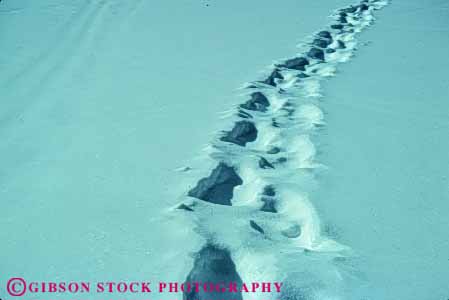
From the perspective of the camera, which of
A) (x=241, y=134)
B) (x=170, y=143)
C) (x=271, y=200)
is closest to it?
(x=271, y=200)

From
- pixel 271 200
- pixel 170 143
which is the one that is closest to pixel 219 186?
pixel 271 200

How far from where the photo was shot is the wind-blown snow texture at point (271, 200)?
0.96 metres

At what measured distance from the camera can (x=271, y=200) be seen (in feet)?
4.08

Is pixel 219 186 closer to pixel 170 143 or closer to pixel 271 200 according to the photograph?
pixel 271 200

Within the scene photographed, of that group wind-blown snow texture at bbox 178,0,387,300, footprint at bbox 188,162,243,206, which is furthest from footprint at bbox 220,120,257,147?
footprint at bbox 188,162,243,206

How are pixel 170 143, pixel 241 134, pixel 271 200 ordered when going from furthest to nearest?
1. pixel 241 134
2. pixel 170 143
3. pixel 271 200

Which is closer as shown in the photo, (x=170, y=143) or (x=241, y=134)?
(x=170, y=143)

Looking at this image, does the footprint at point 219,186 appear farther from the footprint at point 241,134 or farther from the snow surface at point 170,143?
the footprint at point 241,134

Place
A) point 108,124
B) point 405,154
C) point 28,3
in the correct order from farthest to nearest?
point 28,3
point 108,124
point 405,154

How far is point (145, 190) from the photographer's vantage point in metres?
1.22

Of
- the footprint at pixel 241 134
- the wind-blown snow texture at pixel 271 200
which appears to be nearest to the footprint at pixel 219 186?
the wind-blown snow texture at pixel 271 200

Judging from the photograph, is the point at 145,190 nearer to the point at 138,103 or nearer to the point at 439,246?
the point at 138,103

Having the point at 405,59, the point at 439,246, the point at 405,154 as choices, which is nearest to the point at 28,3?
the point at 405,59

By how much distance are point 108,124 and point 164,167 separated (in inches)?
15.5
